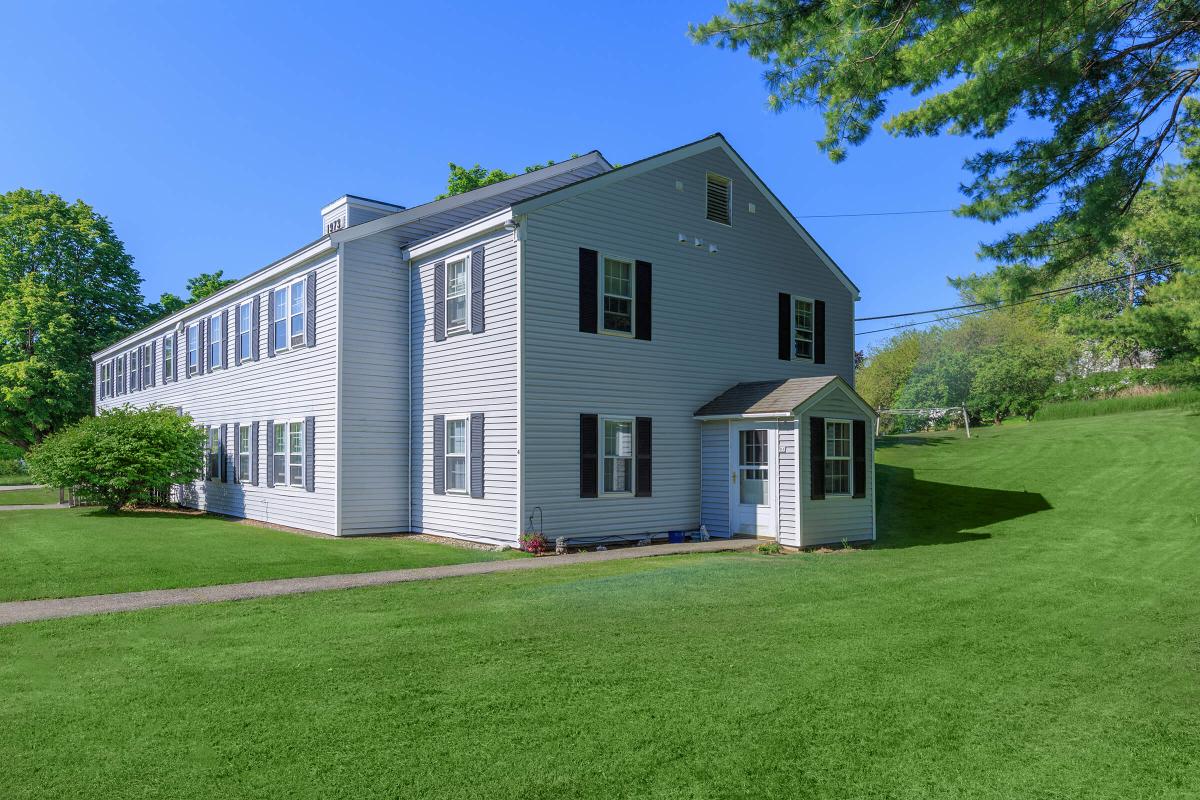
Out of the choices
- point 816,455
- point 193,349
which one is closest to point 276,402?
point 193,349

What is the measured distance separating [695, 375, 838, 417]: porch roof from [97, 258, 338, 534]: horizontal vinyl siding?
7827 millimetres

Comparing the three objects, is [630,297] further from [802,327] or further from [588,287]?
[802,327]

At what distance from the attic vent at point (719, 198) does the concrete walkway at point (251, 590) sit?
26.5ft

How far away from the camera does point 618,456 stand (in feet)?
51.4

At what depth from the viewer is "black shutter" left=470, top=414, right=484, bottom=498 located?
49.4 feet

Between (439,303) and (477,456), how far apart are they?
3.38 meters

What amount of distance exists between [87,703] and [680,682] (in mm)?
4084

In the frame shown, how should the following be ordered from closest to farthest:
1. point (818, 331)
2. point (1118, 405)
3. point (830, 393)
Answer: point (830, 393)
point (818, 331)
point (1118, 405)

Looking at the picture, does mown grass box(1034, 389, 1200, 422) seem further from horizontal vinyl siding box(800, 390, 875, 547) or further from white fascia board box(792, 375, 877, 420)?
white fascia board box(792, 375, 877, 420)

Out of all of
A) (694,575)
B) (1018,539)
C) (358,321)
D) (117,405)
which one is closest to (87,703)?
(694,575)

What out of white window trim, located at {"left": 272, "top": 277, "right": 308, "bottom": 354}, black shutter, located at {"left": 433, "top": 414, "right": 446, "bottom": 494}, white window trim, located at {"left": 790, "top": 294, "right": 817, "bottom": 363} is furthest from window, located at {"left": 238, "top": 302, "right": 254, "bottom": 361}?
white window trim, located at {"left": 790, "top": 294, "right": 817, "bottom": 363}

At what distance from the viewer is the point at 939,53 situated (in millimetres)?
7969

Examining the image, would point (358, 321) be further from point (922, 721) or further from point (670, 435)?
point (922, 721)

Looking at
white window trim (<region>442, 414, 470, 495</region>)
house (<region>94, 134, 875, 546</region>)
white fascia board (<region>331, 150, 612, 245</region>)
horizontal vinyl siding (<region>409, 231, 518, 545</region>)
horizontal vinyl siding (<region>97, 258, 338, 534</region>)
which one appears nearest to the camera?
horizontal vinyl siding (<region>409, 231, 518, 545</region>)
